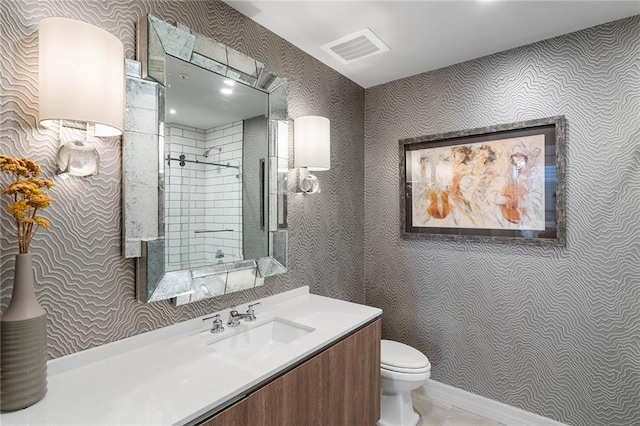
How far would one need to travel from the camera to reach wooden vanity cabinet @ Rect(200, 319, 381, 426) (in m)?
1.14

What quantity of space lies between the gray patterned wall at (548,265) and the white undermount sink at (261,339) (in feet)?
4.10

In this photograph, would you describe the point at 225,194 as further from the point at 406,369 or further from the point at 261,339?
the point at 406,369

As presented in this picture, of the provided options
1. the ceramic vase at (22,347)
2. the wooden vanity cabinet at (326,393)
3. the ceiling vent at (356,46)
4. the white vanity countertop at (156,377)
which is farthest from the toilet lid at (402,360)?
the ceiling vent at (356,46)

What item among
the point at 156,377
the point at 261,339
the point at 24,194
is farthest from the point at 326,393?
the point at 24,194

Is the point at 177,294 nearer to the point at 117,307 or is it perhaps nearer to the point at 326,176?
the point at 117,307

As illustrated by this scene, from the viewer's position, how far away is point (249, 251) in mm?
1855

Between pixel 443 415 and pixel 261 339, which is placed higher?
pixel 261 339

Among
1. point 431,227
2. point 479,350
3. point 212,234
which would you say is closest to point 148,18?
point 212,234

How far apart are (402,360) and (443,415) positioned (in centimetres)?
60

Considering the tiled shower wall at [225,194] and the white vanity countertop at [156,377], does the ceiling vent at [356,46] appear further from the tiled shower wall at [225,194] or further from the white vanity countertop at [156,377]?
the white vanity countertop at [156,377]

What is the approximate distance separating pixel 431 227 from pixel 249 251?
56.9 inches

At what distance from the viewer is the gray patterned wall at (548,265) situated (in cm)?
187

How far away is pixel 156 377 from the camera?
Answer: 115 centimetres

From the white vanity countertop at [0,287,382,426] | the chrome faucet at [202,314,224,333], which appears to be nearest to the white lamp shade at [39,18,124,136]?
the white vanity countertop at [0,287,382,426]
